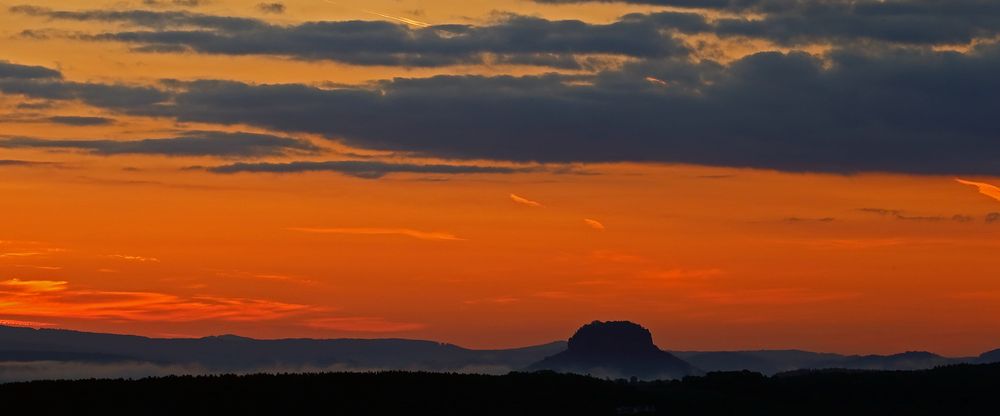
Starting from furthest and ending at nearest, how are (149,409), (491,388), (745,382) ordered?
(745,382) < (491,388) < (149,409)

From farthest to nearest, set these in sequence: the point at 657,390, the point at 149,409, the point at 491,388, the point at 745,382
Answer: the point at 745,382, the point at 657,390, the point at 491,388, the point at 149,409

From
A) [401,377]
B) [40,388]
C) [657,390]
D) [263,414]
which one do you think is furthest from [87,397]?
[657,390]

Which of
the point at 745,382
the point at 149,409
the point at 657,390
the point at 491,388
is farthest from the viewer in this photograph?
the point at 745,382

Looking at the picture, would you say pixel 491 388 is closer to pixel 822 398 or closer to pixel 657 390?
pixel 657 390

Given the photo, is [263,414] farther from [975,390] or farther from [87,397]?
[975,390]

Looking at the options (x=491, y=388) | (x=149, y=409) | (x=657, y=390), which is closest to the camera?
(x=149, y=409)

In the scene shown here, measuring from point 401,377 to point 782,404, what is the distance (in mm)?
39761

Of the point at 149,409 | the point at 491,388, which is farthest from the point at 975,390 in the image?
the point at 149,409

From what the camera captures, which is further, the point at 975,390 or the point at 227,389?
the point at 975,390

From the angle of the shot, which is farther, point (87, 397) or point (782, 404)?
point (782, 404)

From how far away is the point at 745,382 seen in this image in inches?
6969

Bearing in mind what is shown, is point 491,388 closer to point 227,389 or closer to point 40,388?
point 227,389

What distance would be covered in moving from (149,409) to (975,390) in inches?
3789

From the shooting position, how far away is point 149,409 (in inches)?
5246
